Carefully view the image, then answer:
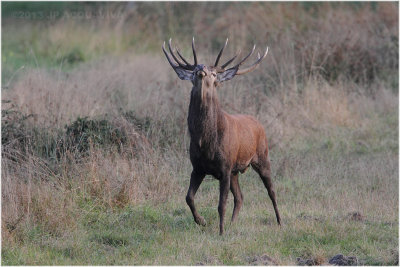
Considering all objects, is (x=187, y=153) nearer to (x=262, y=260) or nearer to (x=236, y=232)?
(x=236, y=232)

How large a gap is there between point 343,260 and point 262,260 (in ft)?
2.84

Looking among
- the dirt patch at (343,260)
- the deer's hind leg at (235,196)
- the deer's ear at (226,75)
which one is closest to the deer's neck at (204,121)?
the deer's ear at (226,75)

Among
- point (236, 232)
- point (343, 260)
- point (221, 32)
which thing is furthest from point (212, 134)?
point (221, 32)

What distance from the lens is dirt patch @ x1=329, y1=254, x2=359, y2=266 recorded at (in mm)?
6480

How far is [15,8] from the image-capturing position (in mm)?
27625

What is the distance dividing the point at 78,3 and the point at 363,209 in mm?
18386

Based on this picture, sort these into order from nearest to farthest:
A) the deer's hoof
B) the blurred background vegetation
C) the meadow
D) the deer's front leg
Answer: the meadow, the deer's front leg, the deer's hoof, the blurred background vegetation

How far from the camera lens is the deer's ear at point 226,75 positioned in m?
7.22

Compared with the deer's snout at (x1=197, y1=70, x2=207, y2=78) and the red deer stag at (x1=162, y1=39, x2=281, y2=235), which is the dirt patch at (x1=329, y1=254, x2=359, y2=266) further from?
the deer's snout at (x1=197, y1=70, x2=207, y2=78)

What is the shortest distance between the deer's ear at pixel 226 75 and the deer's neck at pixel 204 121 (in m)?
0.24

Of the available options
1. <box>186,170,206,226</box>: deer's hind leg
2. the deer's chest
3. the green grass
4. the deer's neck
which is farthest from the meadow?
the deer's neck

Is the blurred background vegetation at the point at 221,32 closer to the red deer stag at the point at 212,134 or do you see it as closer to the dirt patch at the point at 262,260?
the red deer stag at the point at 212,134

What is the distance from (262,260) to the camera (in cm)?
641

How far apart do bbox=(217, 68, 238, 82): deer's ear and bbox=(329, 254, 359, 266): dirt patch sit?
7.68ft
